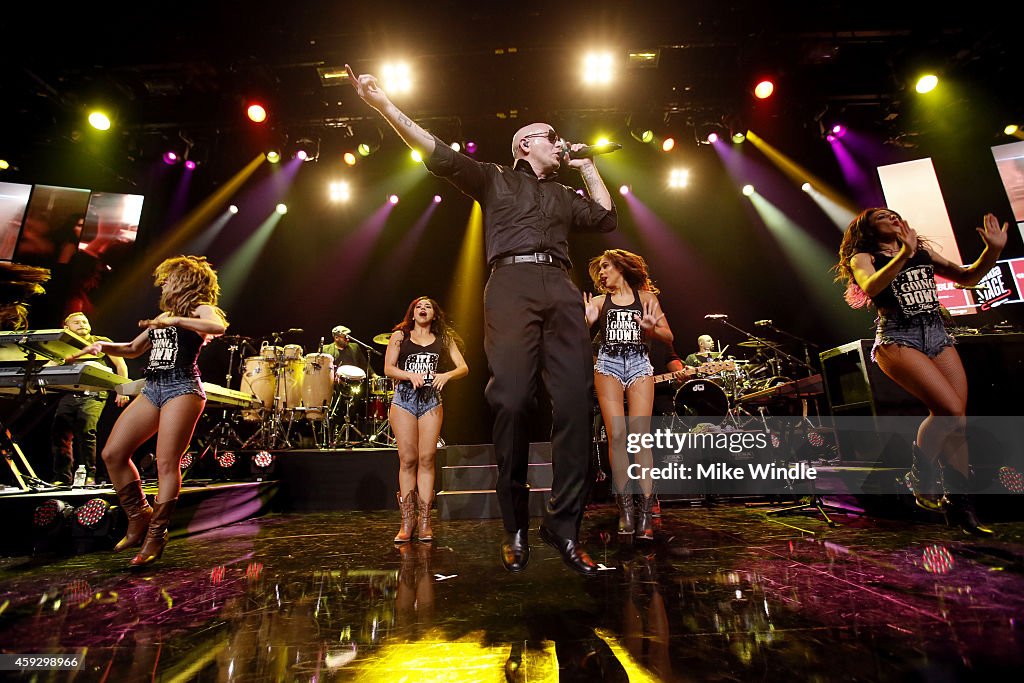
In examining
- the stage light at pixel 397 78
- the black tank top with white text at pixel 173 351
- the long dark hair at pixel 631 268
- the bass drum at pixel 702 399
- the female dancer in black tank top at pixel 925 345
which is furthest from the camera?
the stage light at pixel 397 78

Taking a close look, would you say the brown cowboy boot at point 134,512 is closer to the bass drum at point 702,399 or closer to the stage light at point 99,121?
the bass drum at point 702,399

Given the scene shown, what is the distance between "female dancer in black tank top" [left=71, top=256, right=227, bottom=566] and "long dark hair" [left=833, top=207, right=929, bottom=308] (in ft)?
15.4

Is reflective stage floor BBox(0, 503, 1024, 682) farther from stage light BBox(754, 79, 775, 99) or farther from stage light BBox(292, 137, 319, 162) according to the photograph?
stage light BBox(292, 137, 319, 162)

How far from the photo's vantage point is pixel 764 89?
24.0 ft

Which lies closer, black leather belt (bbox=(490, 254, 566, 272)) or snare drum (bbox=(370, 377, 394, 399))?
black leather belt (bbox=(490, 254, 566, 272))

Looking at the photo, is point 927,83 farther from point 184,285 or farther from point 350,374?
point 350,374

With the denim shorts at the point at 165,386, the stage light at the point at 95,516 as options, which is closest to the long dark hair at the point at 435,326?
the denim shorts at the point at 165,386

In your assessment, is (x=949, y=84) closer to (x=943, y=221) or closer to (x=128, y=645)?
(x=943, y=221)

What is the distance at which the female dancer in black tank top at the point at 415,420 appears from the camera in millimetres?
3965

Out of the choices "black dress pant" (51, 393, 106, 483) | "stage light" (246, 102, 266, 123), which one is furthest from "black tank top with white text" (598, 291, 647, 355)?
"stage light" (246, 102, 266, 123)

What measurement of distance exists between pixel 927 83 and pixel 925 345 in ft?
22.3

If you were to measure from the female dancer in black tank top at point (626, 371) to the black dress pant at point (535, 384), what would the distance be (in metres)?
1.22

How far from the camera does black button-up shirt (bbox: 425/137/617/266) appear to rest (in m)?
2.33

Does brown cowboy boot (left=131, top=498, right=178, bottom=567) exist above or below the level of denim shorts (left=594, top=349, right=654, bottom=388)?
below
